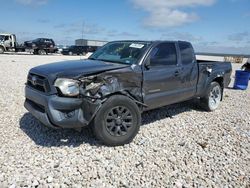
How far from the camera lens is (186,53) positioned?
6137 mm

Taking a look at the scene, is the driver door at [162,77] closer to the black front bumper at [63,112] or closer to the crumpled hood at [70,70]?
the crumpled hood at [70,70]

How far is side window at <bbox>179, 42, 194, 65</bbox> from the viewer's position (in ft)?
19.6

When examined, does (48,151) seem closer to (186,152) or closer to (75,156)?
(75,156)

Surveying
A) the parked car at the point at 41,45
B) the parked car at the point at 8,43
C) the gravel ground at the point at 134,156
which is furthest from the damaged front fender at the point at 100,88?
the parked car at the point at 41,45

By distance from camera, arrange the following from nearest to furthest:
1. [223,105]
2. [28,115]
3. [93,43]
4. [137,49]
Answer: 1. [137,49]
2. [28,115]
3. [223,105]
4. [93,43]

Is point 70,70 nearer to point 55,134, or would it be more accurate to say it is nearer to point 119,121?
point 119,121

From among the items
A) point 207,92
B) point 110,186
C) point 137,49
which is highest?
point 137,49

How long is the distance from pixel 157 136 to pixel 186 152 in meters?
0.77

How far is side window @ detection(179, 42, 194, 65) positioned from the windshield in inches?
44.5

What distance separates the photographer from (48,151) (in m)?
4.15

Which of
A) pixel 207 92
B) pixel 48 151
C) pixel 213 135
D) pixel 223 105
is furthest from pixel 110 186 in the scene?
pixel 223 105

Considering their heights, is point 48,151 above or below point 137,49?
below

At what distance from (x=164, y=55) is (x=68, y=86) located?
233cm

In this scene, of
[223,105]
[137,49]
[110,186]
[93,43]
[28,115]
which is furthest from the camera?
[93,43]
